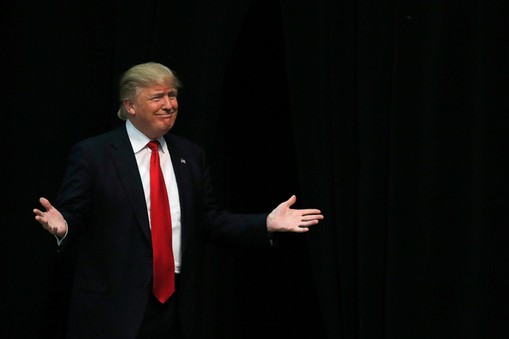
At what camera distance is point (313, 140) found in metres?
3.08

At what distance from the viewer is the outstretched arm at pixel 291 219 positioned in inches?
108

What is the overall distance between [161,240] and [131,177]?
0.21 m

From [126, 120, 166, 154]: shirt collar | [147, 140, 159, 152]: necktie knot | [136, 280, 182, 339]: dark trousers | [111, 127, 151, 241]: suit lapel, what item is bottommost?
[136, 280, 182, 339]: dark trousers

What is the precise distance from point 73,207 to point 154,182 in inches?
9.7

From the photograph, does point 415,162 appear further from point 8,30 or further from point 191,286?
point 8,30

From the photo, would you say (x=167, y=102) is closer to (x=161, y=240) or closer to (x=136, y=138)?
(x=136, y=138)

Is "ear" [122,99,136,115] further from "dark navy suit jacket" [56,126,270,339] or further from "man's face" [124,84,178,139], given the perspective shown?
"dark navy suit jacket" [56,126,270,339]

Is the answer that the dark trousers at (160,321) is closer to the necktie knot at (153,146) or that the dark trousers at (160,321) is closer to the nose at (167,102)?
the necktie knot at (153,146)

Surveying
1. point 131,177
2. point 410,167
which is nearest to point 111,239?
point 131,177

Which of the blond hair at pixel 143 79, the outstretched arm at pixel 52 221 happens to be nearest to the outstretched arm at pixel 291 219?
the blond hair at pixel 143 79

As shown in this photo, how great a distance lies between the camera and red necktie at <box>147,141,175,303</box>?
2682 millimetres

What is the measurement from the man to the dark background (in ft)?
1.24

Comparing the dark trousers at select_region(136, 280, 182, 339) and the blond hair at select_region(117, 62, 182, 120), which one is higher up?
the blond hair at select_region(117, 62, 182, 120)

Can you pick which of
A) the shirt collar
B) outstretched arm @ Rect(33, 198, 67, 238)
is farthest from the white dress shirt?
outstretched arm @ Rect(33, 198, 67, 238)
